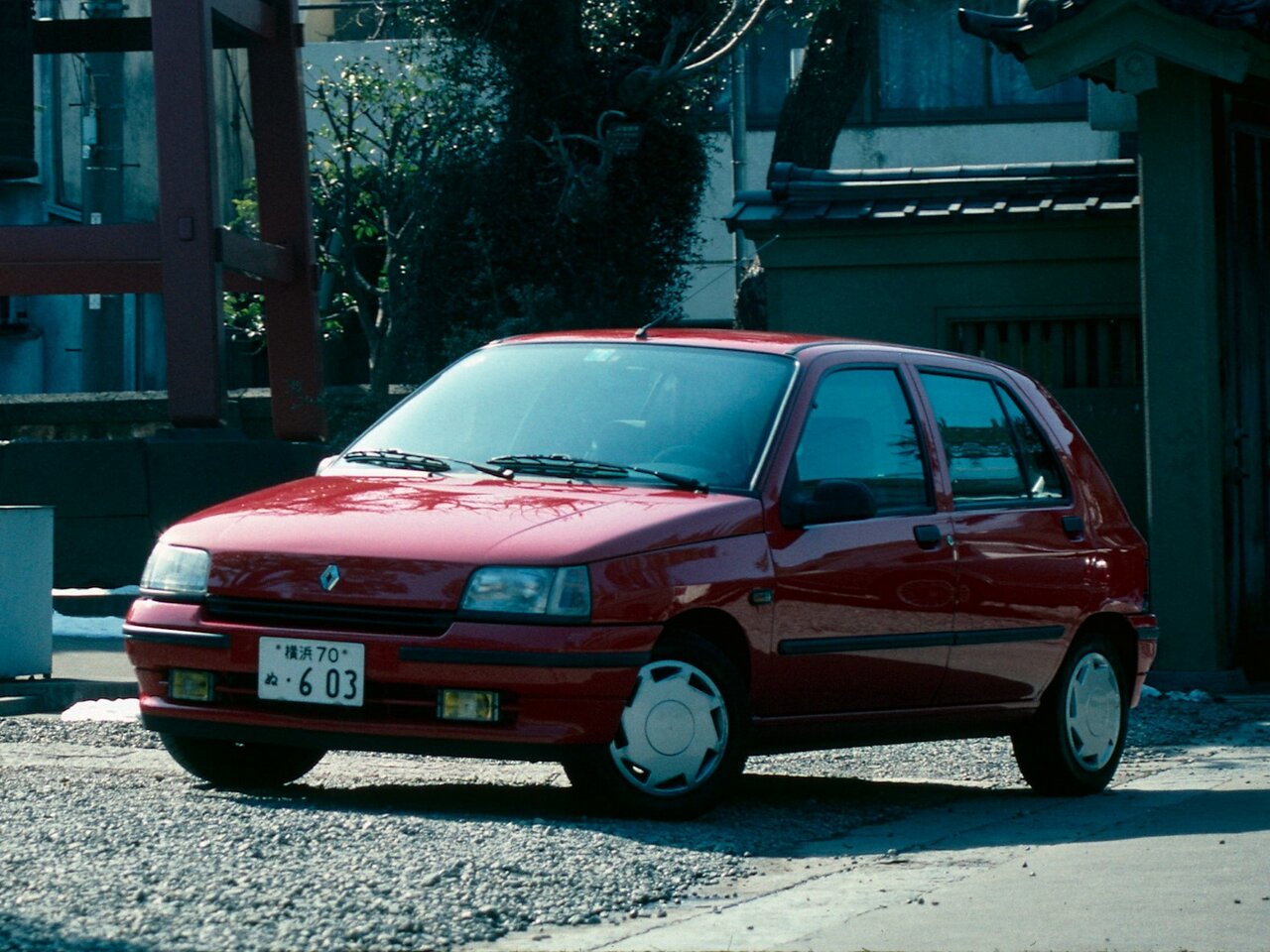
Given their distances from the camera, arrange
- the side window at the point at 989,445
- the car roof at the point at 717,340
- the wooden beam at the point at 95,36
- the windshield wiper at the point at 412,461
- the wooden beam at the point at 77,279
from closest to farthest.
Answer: the windshield wiper at the point at 412,461 < the car roof at the point at 717,340 < the side window at the point at 989,445 < the wooden beam at the point at 77,279 < the wooden beam at the point at 95,36

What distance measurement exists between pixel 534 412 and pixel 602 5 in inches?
476

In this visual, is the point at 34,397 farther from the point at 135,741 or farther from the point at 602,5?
the point at 135,741

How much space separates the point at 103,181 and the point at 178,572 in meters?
22.0

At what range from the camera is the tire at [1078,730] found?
29.2ft

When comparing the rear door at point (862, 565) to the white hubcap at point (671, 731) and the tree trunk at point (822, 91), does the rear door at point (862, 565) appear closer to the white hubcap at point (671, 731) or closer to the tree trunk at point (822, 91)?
the white hubcap at point (671, 731)

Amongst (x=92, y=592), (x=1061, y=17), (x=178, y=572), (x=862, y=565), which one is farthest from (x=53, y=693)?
(x=1061, y=17)

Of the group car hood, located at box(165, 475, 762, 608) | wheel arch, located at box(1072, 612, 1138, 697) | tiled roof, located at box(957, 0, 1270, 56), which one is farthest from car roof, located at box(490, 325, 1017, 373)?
tiled roof, located at box(957, 0, 1270, 56)

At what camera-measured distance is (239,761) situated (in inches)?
308

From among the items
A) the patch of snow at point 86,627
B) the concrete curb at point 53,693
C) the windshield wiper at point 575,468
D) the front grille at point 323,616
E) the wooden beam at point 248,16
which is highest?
the wooden beam at point 248,16

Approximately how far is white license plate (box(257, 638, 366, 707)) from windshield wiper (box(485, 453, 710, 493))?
3.30 ft

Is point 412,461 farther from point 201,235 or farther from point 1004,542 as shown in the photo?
point 201,235

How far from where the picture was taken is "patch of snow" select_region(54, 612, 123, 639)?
524 inches

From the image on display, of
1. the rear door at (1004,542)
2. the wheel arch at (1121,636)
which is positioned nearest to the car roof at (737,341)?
the rear door at (1004,542)

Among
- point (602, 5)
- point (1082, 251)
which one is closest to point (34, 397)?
point (602, 5)
